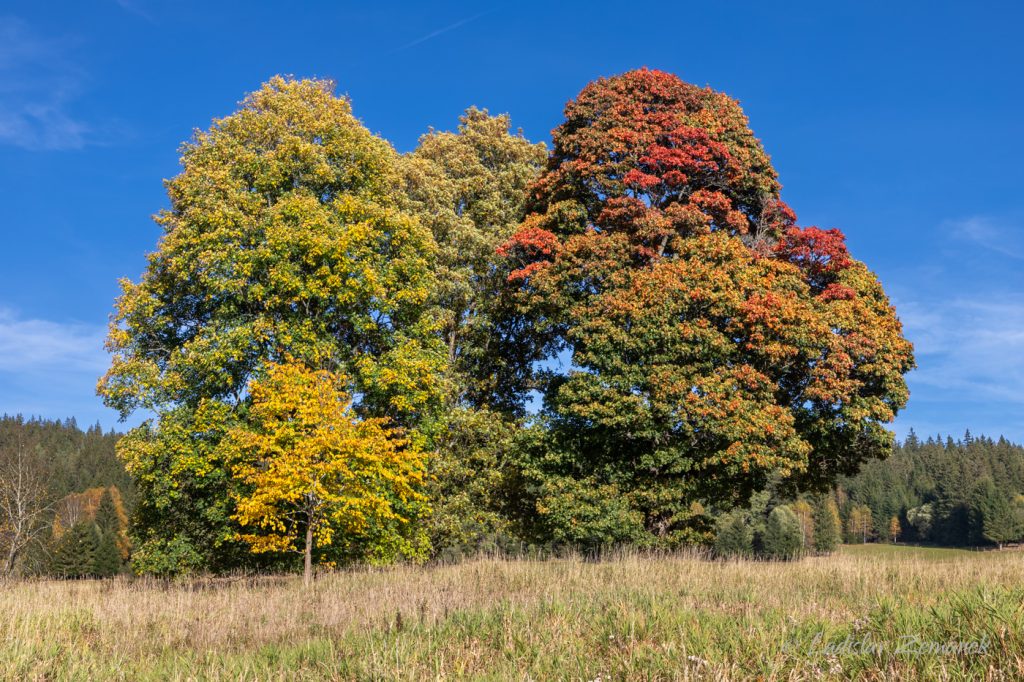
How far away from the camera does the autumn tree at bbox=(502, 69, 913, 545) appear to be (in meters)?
19.2

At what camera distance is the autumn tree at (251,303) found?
20641 mm

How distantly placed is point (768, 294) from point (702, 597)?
1234cm

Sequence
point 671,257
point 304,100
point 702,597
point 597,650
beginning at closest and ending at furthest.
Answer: point 597,650 → point 702,597 → point 671,257 → point 304,100

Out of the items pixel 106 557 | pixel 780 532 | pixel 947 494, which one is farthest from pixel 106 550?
pixel 947 494

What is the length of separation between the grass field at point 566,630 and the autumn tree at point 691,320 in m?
7.64

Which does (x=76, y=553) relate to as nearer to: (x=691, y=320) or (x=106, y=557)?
(x=106, y=557)

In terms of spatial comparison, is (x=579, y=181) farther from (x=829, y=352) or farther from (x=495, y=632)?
(x=495, y=632)

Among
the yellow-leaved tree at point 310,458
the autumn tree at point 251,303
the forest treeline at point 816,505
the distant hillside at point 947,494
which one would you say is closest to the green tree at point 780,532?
the forest treeline at point 816,505

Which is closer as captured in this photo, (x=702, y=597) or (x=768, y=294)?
(x=702, y=597)

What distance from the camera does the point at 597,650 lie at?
682cm

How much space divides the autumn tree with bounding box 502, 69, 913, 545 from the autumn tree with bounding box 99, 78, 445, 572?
4510mm

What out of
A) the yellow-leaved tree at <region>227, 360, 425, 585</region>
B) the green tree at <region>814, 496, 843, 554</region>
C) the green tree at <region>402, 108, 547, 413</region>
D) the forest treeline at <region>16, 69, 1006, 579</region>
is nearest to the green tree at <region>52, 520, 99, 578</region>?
the forest treeline at <region>16, 69, 1006, 579</region>

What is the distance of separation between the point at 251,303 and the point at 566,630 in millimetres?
17957

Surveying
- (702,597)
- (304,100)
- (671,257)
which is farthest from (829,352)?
(304,100)
